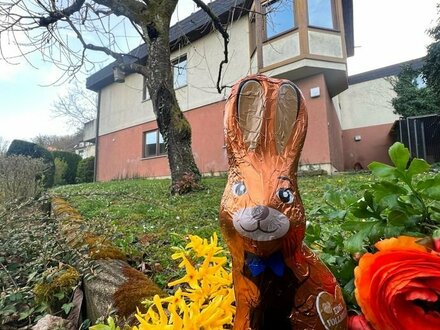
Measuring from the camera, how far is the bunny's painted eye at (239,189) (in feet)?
1.99

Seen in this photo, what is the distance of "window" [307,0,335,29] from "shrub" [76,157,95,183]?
13.0 metres

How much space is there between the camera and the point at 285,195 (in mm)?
586

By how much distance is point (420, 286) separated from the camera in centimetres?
48

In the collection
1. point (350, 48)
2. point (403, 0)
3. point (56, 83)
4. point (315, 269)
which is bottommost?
point (315, 269)

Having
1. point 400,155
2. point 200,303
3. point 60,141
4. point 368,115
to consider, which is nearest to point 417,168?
point 400,155

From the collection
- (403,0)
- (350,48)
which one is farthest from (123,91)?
(403,0)

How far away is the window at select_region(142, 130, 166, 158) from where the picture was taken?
13555 mm

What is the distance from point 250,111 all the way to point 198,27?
11707 millimetres

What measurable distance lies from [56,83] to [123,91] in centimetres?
994

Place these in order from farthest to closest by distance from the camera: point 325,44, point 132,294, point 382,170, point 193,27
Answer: point 193,27
point 325,44
point 132,294
point 382,170

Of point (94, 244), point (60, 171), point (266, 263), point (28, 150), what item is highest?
point (28, 150)

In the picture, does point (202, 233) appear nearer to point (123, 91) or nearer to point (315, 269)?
point (315, 269)

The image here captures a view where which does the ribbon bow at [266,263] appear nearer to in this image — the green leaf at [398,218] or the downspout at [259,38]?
the green leaf at [398,218]

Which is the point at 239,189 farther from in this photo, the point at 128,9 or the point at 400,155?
the point at 128,9
